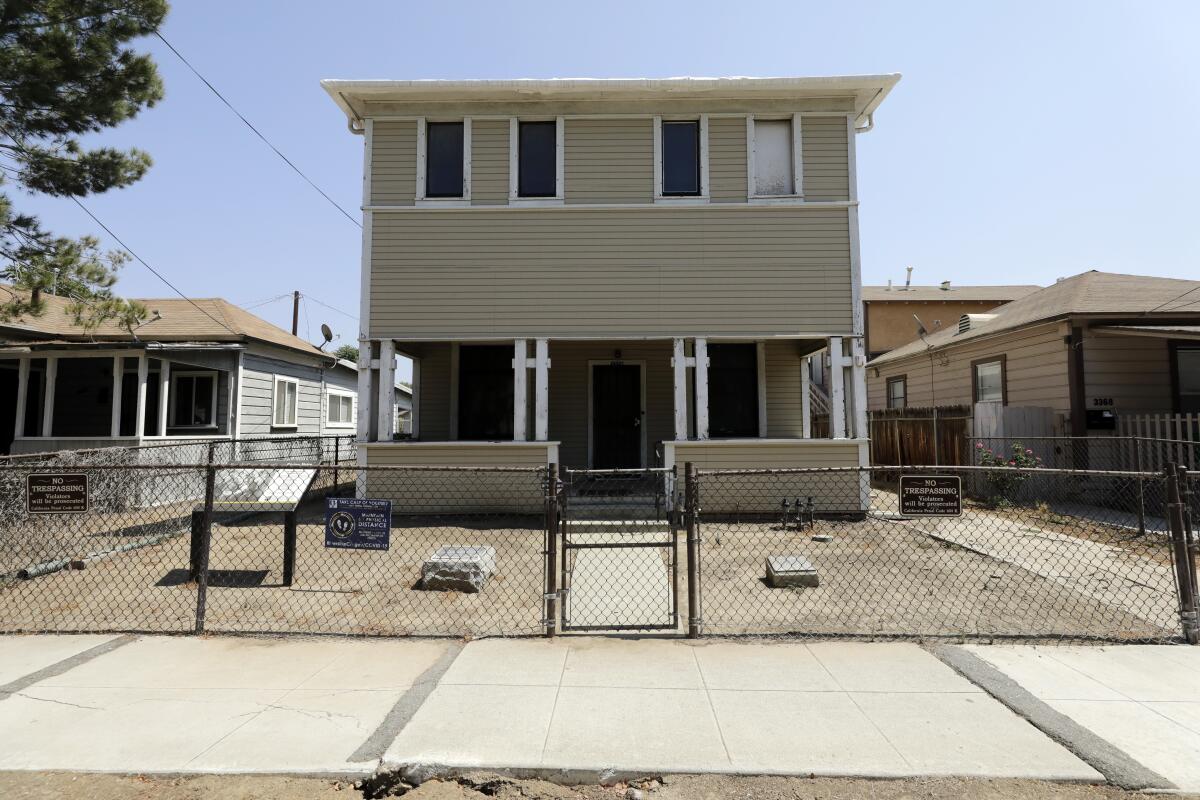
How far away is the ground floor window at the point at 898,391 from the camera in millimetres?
19969

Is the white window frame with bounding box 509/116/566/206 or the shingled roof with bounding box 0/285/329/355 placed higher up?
the white window frame with bounding box 509/116/566/206

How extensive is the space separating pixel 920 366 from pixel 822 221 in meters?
10.2

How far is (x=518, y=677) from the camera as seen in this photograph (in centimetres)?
415

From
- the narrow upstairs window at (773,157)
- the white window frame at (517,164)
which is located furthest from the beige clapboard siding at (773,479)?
the white window frame at (517,164)

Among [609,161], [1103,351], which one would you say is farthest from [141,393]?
[1103,351]

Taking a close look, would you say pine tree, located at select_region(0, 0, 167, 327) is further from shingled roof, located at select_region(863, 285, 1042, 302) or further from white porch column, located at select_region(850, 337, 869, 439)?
shingled roof, located at select_region(863, 285, 1042, 302)

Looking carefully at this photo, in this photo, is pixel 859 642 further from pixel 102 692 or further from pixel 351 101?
pixel 351 101

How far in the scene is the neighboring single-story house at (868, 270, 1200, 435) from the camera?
11.6 meters

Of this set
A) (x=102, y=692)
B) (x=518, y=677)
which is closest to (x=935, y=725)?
(x=518, y=677)

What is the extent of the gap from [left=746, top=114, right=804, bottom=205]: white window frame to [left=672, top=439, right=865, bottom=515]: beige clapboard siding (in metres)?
4.08

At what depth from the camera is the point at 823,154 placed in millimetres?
10555

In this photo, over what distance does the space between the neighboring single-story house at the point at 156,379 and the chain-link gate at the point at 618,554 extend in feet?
26.7

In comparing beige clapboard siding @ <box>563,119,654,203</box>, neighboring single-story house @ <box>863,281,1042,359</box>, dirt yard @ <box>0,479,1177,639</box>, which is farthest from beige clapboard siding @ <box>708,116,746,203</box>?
neighboring single-story house @ <box>863,281,1042,359</box>

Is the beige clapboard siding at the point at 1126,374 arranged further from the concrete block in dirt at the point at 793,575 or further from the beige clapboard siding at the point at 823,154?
the concrete block in dirt at the point at 793,575
